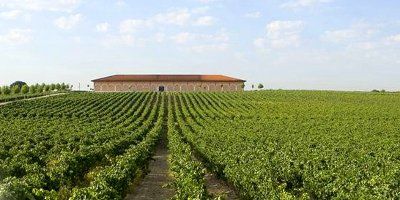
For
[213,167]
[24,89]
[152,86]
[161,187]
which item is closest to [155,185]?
[161,187]

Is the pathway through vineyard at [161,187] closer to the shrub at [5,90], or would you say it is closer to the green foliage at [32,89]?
the shrub at [5,90]

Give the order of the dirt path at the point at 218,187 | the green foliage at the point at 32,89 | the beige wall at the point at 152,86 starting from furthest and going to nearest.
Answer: the beige wall at the point at 152,86 → the green foliage at the point at 32,89 → the dirt path at the point at 218,187

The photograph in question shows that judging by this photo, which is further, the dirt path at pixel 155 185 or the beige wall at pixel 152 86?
the beige wall at pixel 152 86

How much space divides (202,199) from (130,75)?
14664 centimetres

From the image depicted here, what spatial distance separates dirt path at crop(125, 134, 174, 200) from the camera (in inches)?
888

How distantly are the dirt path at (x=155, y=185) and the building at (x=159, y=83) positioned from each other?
115 meters

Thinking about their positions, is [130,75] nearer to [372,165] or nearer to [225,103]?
[225,103]

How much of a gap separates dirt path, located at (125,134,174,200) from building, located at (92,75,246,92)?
11469 centimetres

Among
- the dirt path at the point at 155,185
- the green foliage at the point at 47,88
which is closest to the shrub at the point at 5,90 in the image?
the green foliage at the point at 47,88

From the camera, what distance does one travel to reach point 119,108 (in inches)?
3169

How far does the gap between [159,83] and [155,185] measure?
414 ft

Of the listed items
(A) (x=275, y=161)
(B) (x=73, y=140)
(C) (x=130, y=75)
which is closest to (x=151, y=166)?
(B) (x=73, y=140)

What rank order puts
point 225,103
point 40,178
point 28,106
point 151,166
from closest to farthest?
point 40,178
point 151,166
point 28,106
point 225,103

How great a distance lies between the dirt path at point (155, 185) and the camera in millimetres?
22547
